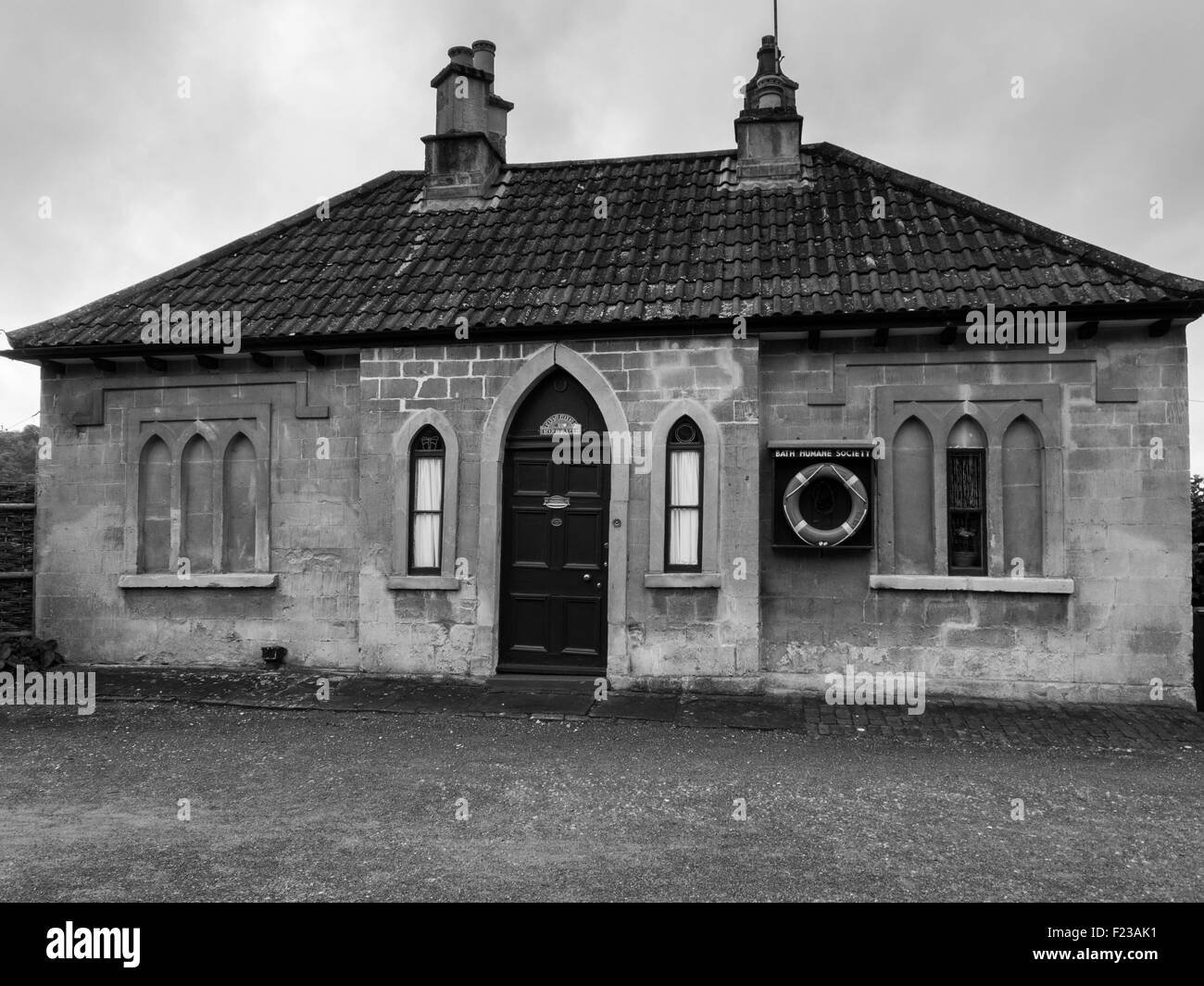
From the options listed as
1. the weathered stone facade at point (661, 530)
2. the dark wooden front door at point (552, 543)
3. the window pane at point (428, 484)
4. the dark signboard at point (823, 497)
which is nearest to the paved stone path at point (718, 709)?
the weathered stone facade at point (661, 530)

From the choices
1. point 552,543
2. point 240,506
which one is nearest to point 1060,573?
point 552,543

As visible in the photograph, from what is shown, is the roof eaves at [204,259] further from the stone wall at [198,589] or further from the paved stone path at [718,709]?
the paved stone path at [718,709]

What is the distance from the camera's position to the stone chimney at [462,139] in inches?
460

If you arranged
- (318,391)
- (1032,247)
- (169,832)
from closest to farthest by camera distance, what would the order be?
(169,832), (1032,247), (318,391)

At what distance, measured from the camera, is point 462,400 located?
9508mm

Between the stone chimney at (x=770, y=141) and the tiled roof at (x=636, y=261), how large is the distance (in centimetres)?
27

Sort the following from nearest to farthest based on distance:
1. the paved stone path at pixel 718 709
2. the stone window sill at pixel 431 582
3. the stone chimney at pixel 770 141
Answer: the paved stone path at pixel 718 709 → the stone window sill at pixel 431 582 → the stone chimney at pixel 770 141

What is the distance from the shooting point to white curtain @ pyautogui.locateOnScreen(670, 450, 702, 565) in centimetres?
915

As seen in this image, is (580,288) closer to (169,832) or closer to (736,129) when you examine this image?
(736,129)

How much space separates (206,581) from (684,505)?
18.7 feet

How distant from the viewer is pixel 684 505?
30.1ft

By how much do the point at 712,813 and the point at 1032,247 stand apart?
7.32 metres

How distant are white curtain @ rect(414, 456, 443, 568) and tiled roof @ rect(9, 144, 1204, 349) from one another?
1578 mm

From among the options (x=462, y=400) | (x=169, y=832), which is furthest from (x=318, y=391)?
(x=169, y=832)
